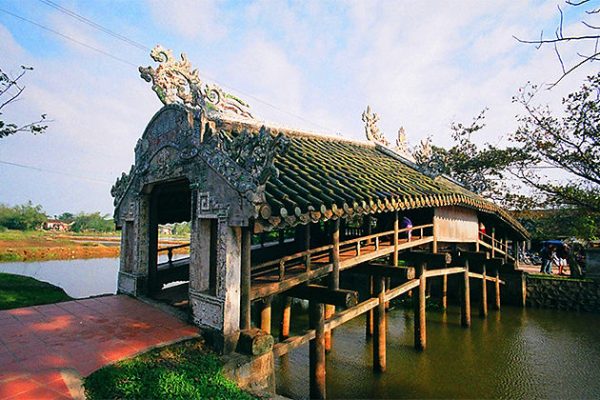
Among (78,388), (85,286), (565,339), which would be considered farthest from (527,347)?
(85,286)

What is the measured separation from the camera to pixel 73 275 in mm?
26531

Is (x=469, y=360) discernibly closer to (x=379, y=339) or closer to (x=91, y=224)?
(x=379, y=339)

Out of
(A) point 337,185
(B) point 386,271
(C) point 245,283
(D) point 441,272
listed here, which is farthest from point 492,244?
(C) point 245,283

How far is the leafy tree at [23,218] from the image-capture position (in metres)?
69.5

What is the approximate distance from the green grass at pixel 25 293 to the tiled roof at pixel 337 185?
→ 664cm

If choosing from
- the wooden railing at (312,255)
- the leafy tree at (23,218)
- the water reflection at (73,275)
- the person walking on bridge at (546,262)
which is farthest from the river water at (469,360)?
the leafy tree at (23,218)

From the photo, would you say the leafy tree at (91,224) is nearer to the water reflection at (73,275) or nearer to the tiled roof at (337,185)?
the water reflection at (73,275)

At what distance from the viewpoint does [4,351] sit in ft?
15.3

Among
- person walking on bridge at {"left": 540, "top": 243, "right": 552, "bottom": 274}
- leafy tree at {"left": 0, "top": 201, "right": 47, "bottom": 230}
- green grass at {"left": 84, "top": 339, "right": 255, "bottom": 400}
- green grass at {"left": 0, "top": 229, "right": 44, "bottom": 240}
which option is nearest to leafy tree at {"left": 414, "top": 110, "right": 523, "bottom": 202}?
person walking on bridge at {"left": 540, "top": 243, "right": 552, "bottom": 274}

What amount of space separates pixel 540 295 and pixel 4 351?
18.3 metres

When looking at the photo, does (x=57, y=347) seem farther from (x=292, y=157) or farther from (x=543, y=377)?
(x=543, y=377)

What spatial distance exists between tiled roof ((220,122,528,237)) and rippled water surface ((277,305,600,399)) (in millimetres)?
4119

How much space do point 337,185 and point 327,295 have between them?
194 centimetres

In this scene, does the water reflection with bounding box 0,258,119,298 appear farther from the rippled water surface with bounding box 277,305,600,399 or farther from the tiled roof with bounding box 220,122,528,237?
the tiled roof with bounding box 220,122,528,237
